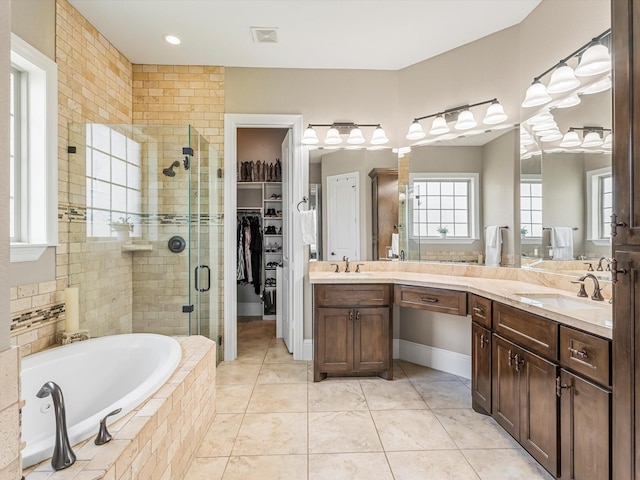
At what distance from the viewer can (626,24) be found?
4.02 ft

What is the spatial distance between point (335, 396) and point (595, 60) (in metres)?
2.71

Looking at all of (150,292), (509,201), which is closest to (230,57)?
(150,292)

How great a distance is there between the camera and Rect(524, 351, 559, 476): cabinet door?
1611mm

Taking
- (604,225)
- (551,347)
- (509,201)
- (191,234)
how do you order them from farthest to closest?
(191,234), (509,201), (604,225), (551,347)

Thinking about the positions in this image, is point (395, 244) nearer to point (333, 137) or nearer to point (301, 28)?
point (333, 137)

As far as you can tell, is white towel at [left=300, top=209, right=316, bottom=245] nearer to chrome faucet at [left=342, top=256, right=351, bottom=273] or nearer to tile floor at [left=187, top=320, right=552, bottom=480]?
chrome faucet at [left=342, top=256, right=351, bottom=273]

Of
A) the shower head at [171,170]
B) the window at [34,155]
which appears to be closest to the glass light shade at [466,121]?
the shower head at [171,170]

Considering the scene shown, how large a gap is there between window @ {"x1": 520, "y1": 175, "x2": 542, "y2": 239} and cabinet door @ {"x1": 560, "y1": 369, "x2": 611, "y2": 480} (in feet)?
3.89

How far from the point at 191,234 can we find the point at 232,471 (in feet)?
5.66

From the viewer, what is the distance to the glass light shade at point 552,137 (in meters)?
2.25

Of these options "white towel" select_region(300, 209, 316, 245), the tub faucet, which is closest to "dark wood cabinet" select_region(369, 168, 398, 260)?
"white towel" select_region(300, 209, 316, 245)

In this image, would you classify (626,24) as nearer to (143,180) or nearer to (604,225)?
(604,225)

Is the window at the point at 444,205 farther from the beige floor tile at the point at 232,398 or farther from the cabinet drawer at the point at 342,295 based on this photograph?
the beige floor tile at the point at 232,398

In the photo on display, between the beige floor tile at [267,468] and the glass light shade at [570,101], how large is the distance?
8.65ft
